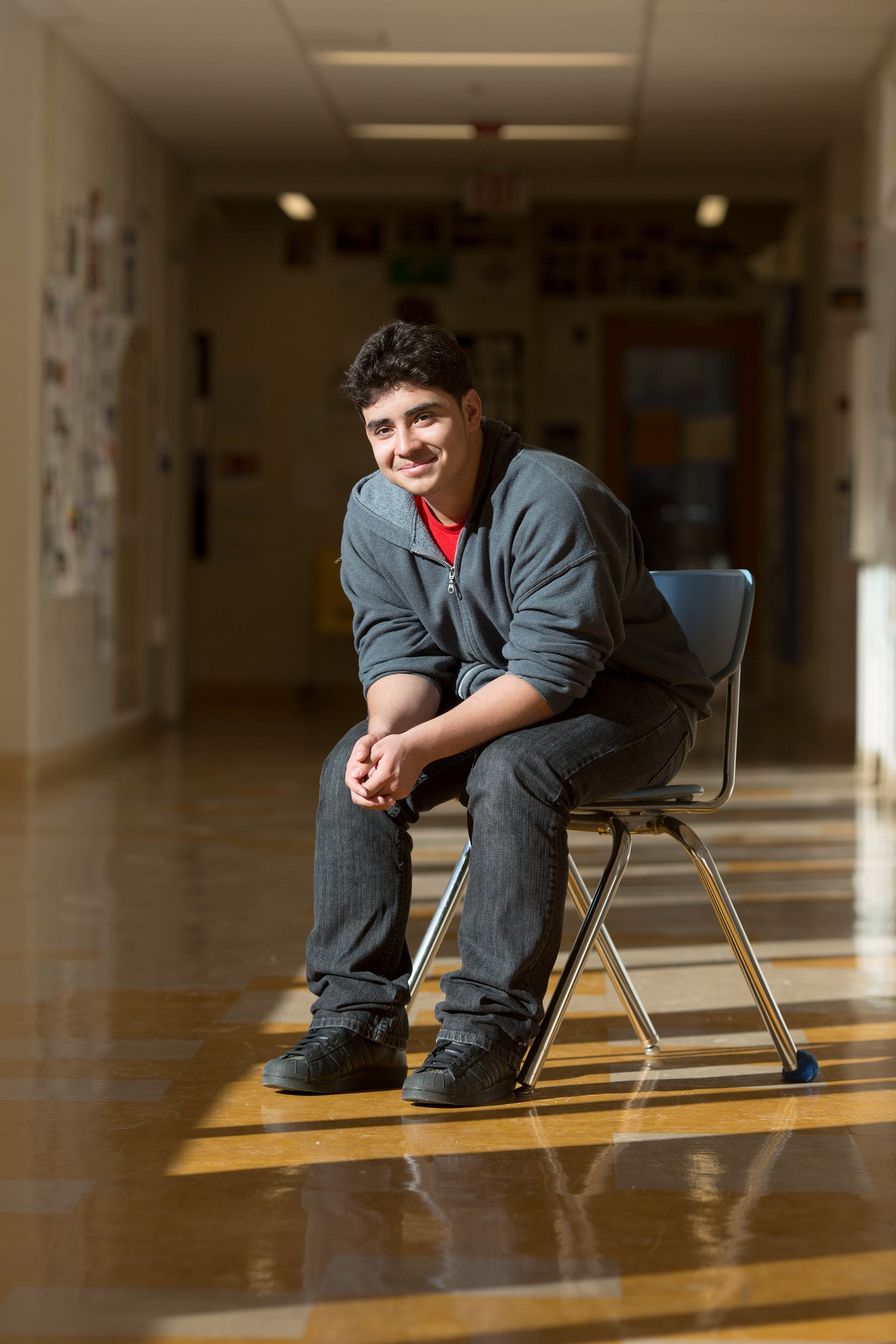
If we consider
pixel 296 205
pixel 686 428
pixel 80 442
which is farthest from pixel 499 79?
pixel 686 428

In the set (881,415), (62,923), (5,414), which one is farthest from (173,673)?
(62,923)

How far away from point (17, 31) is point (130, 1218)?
4.79 metres

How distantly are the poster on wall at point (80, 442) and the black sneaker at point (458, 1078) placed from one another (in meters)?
3.87

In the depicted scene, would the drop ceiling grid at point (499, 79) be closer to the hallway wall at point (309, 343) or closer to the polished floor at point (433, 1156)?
the hallway wall at point (309, 343)

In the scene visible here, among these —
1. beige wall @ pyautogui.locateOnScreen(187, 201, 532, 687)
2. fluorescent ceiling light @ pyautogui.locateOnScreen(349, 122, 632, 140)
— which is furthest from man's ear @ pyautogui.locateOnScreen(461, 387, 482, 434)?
beige wall @ pyautogui.locateOnScreen(187, 201, 532, 687)

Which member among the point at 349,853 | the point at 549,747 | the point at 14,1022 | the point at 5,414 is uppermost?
the point at 5,414

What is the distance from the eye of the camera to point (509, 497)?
2.04m

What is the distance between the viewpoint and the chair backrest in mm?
2189

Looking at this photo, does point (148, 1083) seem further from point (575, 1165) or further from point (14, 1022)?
point (575, 1165)

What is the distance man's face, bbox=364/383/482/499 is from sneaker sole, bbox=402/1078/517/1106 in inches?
30.6

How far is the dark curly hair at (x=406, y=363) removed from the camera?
203 centimetres

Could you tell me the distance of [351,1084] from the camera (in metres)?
2.03

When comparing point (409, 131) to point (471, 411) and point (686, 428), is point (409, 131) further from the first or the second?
point (471, 411)

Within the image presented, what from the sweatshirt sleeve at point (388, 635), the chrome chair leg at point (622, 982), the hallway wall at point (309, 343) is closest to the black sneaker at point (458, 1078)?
the chrome chair leg at point (622, 982)
